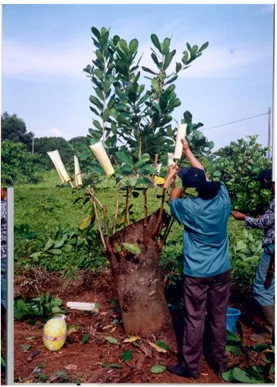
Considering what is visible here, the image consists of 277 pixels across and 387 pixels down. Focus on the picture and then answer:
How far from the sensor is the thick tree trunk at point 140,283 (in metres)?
3.34

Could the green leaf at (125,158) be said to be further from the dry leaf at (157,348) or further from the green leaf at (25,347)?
the green leaf at (25,347)

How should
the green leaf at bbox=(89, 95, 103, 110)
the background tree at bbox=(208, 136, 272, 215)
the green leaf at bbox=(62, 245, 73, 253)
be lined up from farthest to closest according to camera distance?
the background tree at bbox=(208, 136, 272, 215) < the green leaf at bbox=(62, 245, 73, 253) < the green leaf at bbox=(89, 95, 103, 110)

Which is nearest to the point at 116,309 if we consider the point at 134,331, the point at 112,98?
the point at 134,331

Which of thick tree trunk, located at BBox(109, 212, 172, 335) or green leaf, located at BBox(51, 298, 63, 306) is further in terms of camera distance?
green leaf, located at BBox(51, 298, 63, 306)

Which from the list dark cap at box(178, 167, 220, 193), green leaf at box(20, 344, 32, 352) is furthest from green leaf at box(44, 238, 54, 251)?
dark cap at box(178, 167, 220, 193)

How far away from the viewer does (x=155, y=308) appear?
3381 mm

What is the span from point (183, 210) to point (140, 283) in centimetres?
72

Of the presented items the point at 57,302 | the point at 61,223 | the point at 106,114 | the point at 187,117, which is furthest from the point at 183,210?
the point at 61,223

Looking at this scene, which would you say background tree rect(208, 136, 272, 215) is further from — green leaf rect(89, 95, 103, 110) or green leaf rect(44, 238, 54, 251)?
green leaf rect(89, 95, 103, 110)

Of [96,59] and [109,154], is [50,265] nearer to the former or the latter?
[109,154]

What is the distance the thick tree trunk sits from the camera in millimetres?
3340

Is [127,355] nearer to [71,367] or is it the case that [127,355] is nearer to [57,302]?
[71,367]

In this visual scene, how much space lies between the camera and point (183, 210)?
2.95 m

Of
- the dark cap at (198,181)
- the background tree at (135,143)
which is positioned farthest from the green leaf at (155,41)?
the dark cap at (198,181)
